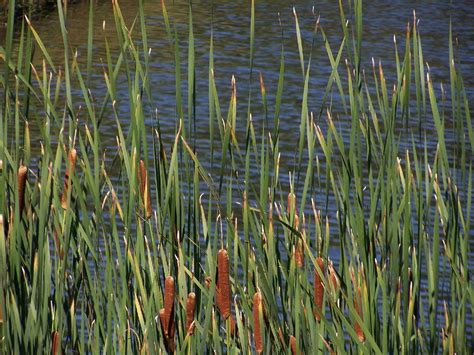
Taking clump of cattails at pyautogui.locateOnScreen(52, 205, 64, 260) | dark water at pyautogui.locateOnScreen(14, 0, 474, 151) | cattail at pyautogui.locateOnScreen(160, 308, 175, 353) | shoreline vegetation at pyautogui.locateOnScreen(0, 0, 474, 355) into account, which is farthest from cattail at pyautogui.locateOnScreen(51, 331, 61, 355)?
dark water at pyautogui.locateOnScreen(14, 0, 474, 151)

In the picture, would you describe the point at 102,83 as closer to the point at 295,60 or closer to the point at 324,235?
the point at 295,60

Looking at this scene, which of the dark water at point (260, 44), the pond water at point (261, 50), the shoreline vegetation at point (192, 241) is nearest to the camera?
the shoreline vegetation at point (192, 241)

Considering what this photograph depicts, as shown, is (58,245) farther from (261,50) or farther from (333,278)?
(261,50)

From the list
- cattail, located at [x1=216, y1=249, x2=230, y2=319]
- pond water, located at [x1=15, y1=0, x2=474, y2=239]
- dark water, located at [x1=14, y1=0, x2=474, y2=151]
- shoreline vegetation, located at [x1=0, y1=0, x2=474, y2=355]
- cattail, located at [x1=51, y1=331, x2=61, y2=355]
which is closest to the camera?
cattail, located at [x1=216, y1=249, x2=230, y2=319]

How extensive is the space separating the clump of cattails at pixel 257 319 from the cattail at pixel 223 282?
54mm

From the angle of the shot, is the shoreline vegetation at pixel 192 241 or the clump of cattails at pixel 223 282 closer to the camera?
the clump of cattails at pixel 223 282

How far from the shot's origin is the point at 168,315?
190 centimetres

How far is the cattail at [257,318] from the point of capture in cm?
190

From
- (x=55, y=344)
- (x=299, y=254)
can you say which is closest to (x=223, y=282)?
(x=299, y=254)

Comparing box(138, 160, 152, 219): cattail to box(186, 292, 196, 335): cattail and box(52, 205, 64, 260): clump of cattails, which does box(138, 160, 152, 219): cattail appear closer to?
box(52, 205, 64, 260): clump of cattails

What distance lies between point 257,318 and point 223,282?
105mm

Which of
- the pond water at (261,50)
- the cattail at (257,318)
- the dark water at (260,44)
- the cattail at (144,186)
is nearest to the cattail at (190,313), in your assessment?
the cattail at (257,318)

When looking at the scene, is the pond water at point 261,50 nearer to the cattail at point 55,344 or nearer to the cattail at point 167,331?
the cattail at point 55,344

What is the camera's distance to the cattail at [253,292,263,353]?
1.90m
